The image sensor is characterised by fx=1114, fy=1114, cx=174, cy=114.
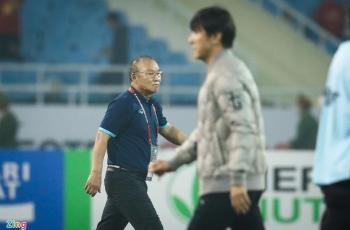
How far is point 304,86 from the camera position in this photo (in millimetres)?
21203

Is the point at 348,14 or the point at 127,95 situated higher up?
the point at 348,14

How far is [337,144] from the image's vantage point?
18.7 feet

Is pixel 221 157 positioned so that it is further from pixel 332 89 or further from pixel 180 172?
pixel 180 172

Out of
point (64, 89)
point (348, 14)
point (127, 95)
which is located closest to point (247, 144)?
point (348, 14)


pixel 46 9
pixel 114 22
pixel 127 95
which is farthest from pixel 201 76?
pixel 127 95

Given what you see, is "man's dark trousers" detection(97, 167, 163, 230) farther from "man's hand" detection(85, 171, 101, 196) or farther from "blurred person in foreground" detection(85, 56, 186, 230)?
"man's hand" detection(85, 171, 101, 196)

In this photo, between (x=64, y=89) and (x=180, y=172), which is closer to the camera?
(x=180, y=172)

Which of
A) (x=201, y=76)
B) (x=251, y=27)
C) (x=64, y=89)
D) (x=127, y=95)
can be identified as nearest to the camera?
(x=127, y=95)

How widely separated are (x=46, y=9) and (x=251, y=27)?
158 inches

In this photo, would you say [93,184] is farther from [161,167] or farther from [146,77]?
[161,167]

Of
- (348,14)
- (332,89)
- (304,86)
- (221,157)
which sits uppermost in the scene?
(348,14)

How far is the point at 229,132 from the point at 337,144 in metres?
0.56

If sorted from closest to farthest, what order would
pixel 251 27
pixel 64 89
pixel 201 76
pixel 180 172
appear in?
pixel 180 172
pixel 64 89
pixel 201 76
pixel 251 27

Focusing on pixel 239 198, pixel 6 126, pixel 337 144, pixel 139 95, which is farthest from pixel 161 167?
pixel 6 126
